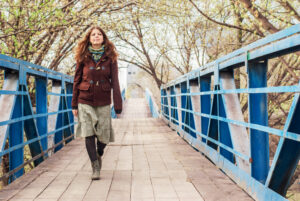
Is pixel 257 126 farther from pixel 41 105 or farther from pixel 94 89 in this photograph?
pixel 41 105

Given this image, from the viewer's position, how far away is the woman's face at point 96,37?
4168 millimetres

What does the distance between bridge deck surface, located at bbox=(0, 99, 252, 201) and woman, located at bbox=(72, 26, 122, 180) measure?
44 centimetres

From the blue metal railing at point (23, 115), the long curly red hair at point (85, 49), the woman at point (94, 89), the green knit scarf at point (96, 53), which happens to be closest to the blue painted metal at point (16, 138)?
the blue metal railing at point (23, 115)

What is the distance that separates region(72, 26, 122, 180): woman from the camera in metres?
4.09

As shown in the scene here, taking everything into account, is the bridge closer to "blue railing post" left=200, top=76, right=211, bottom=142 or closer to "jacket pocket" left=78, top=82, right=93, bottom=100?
"blue railing post" left=200, top=76, right=211, bottom=142

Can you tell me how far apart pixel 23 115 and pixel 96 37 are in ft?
5.10

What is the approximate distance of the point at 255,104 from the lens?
319 cm

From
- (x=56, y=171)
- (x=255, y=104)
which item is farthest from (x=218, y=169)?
(x=56, y=171)

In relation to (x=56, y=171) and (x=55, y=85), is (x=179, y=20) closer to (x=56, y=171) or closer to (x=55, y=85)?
(x=55, y=85)

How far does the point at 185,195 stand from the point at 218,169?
1.27 meters

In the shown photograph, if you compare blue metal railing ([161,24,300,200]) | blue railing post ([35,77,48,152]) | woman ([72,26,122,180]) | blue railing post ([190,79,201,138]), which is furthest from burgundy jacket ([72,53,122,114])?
blue railing post ([190,79,201,138])

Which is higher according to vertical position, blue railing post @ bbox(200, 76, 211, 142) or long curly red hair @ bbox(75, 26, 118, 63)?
long curly red hair @ bbox(75, 26, 118, 63)

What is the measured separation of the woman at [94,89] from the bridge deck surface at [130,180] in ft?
1.43

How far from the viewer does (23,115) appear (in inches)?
183
